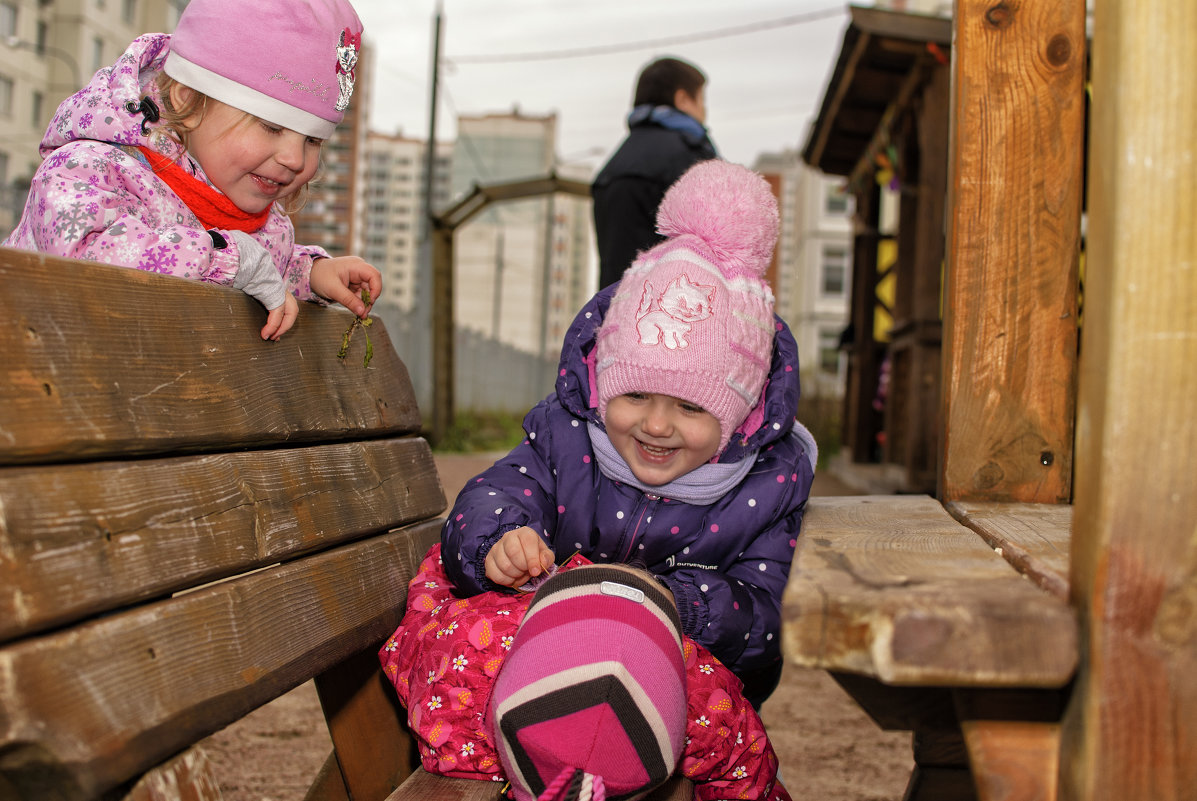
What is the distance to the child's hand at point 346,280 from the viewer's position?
2164 mm

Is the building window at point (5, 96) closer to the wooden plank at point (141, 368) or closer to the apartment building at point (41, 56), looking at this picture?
the apartment building at point (41, 56)

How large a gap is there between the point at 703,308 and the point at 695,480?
35cm

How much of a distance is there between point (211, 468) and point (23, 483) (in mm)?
349

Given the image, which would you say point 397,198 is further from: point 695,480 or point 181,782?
point 181,782

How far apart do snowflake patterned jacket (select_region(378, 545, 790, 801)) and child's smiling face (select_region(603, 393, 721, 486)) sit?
15.0 inches

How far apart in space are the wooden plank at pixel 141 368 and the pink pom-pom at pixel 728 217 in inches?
34.3

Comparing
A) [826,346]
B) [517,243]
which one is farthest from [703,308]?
[517,243]

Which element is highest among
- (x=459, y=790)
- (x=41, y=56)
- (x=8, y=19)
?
(x=8, y=19)

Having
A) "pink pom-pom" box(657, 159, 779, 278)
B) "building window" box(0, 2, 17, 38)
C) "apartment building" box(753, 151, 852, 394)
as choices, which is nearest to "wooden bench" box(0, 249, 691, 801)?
"pink pom-pom" box(657, 159, 779, 278)

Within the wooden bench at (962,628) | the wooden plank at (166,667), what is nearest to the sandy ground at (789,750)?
the wooden plank at (166,667)

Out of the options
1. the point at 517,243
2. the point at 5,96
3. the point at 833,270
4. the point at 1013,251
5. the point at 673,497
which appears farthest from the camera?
the point at 517,243

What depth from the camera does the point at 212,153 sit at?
204 centimetres

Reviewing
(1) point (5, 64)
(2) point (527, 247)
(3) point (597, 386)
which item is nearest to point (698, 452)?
(3) point (597, 386)

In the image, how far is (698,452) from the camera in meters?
2.18
